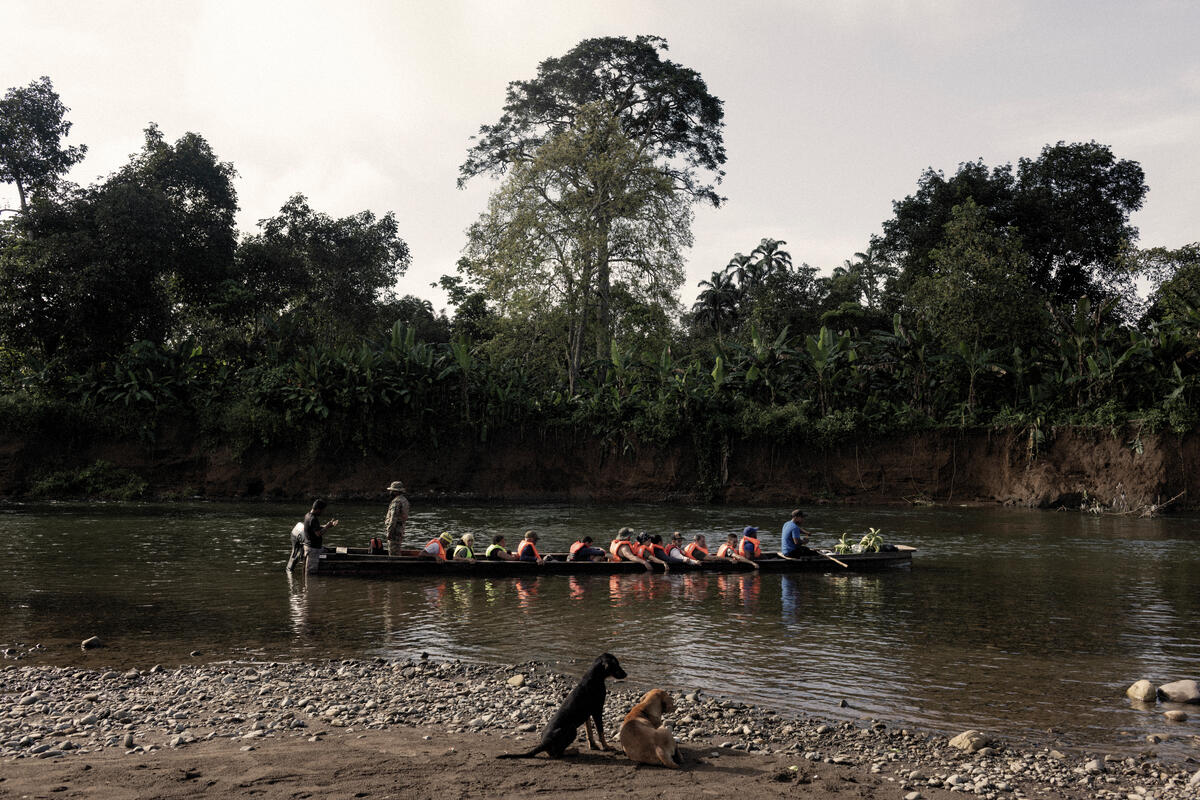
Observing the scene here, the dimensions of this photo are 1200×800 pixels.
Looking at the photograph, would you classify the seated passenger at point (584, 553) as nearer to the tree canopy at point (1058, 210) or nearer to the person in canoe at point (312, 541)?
the person in canoe at point (312, 541)

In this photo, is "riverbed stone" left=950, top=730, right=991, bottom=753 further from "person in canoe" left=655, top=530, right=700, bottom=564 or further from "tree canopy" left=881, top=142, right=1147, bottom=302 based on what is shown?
"tree canopy" left=881, top=142, right=1147, bottom=302

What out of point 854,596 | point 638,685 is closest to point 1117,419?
point 854,596

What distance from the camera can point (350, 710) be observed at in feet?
24.6

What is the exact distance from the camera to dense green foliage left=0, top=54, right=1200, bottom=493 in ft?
99.9

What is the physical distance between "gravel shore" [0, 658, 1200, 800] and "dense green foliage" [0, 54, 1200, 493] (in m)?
23.4

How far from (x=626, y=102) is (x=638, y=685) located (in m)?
37.5

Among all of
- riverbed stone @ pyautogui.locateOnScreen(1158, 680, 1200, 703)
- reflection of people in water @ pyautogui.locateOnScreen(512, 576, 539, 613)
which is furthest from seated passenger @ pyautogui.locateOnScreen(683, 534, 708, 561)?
riverbed stone @ pyautogui.locateOnScreen(1158, 680, 1200, 703)

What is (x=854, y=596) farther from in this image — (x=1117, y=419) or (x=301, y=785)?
(x=1117, y=419)

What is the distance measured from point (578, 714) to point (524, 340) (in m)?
29.4

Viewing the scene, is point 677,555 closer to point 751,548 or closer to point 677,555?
point 677,555

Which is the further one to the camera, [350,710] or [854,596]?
[854,596]

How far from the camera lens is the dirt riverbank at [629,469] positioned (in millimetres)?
30703

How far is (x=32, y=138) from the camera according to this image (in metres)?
32.7

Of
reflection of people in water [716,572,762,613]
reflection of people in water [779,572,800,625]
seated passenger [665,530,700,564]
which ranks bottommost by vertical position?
reflection of people in water [779,572,800,625]
